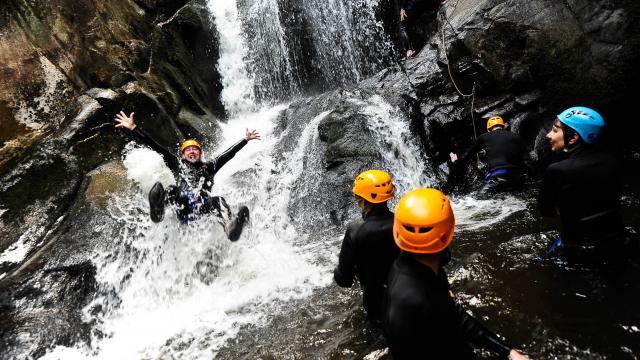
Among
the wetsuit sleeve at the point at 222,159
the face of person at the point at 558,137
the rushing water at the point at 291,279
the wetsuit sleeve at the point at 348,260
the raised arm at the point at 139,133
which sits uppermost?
the raised arm at the point at 139,133

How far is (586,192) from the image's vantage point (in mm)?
2979

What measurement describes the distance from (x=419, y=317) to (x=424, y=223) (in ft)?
1.49

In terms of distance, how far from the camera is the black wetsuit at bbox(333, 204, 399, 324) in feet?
9.34

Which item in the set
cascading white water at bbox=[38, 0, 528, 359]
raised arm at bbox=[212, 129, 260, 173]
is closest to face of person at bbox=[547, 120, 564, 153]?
cascading white water at bbox=[38, 0, 528, 359]

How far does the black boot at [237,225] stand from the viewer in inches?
214

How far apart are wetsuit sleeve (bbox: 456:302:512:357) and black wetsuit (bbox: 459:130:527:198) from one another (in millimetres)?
4784

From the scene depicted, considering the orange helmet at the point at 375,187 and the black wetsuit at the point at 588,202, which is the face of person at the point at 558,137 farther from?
the orange helmet at the point at 375,187

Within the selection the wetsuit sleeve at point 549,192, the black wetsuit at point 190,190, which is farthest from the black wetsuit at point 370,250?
the black wetsuit at point 190,190

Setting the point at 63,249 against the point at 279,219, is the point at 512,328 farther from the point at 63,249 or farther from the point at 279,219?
the point at 63,249

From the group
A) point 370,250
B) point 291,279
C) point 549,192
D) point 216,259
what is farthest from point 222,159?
point 549,192

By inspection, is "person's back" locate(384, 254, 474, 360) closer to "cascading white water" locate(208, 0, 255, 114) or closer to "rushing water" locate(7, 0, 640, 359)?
"rushing water" locate(7, 0, 640, 359)

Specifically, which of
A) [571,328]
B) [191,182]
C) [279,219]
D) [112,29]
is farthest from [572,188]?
[112,29]

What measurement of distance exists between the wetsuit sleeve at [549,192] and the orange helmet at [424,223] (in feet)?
5.98

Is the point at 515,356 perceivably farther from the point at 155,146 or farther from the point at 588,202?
the point at 155,146
